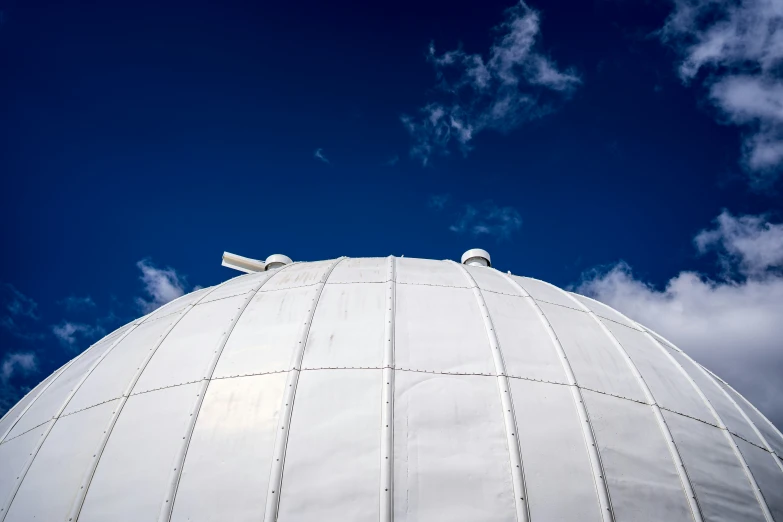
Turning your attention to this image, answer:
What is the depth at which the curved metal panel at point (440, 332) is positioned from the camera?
29.3ft

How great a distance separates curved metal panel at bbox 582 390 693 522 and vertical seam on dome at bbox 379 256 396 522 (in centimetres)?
366

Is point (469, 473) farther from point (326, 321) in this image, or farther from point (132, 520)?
point (132, 520)

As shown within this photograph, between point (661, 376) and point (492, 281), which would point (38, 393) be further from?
point (661, 376)

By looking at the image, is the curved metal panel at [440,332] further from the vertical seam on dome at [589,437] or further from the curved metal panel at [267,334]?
the curved metal panel at [267,334]

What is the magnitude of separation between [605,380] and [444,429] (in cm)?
386

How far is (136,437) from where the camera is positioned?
330 inches

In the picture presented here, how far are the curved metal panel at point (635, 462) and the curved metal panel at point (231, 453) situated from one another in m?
5.77

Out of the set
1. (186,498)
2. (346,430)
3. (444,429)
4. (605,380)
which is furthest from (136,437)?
(605,380)

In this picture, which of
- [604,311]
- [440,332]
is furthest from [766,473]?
[440,332]

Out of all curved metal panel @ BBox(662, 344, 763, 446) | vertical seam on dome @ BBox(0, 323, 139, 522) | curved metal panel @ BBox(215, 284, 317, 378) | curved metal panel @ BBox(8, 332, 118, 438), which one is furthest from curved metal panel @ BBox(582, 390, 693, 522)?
curved metal panel @ BBox(8, 332, 118, 438)

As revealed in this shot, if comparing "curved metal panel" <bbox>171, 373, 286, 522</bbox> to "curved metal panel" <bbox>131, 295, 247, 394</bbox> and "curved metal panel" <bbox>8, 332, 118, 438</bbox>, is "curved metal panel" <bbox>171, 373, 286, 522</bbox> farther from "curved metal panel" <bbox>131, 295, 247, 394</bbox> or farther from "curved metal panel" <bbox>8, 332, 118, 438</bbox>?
"curved metal panel" <bbox>8, 332, 118, 438</bbox>

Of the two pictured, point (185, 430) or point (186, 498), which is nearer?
point (186, 498)

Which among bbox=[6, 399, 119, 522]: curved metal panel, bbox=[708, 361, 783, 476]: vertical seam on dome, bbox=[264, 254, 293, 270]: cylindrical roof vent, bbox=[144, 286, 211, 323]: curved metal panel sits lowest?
bbox=[6, 399, 119, 522]: curved metal panel

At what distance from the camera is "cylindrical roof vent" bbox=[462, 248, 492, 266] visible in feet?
54.3
